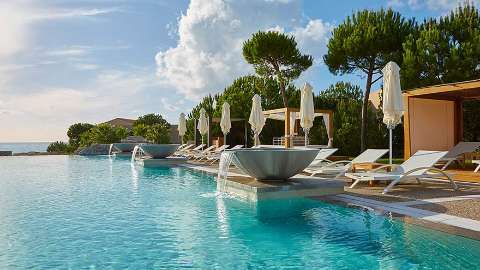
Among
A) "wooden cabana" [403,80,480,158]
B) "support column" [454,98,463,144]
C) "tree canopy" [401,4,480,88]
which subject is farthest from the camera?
"tree canopy" [401,4,480,88]

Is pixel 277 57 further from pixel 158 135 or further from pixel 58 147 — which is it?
pixel 58 147

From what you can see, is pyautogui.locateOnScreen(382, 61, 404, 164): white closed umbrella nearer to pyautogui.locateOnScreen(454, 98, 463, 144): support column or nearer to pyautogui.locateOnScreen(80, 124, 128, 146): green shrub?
pyautogui.locateOnScreen(454, 98, 463, 144): support column

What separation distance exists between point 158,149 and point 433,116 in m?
10.2

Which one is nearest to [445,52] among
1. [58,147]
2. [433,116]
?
[433,116]

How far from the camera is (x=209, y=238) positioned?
4.63 metres

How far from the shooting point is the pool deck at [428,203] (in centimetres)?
481

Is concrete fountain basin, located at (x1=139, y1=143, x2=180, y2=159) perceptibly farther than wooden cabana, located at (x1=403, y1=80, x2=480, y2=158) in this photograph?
Yes

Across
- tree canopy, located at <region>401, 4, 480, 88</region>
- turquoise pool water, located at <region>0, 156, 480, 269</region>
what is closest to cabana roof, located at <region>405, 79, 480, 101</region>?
tree canopy, located at <region>401, 4, 480, 88</region>

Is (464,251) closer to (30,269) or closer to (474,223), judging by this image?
(474,223)

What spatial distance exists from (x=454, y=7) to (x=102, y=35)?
15.8m

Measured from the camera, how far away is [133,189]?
894 cm

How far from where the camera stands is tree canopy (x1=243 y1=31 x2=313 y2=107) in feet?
77.1

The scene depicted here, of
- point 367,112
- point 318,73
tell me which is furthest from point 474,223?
point 318,73

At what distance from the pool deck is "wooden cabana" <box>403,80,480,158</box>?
297cm
